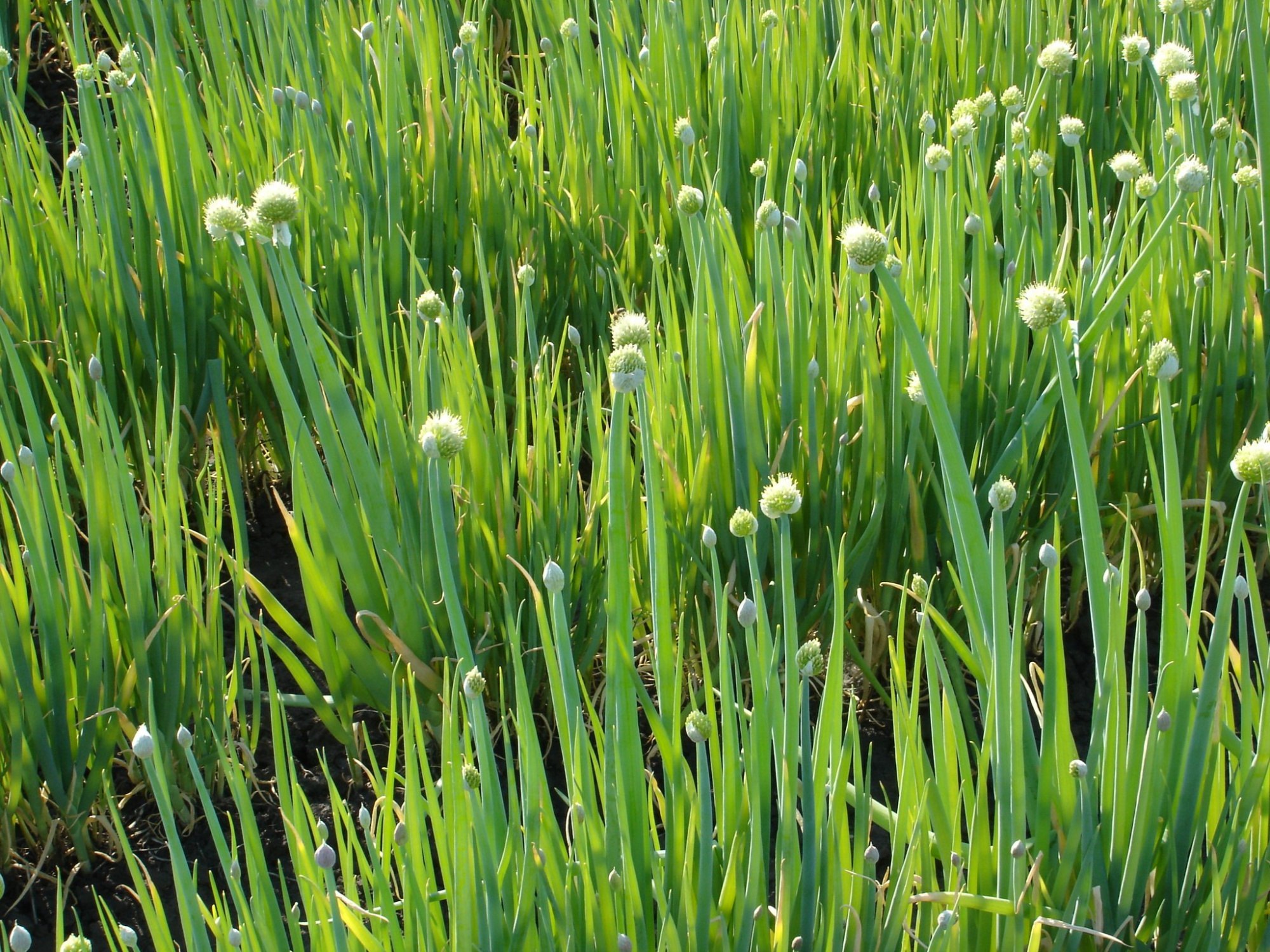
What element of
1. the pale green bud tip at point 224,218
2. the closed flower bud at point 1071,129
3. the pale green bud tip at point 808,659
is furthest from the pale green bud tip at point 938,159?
the pale green bud tip at point 224,218

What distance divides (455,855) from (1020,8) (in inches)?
84.3

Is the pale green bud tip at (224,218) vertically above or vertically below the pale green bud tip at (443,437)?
above

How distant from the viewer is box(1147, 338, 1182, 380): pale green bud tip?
103 centimetres

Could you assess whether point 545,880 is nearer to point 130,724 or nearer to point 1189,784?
point 1189,784

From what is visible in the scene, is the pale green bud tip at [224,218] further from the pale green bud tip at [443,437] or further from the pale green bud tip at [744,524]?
the pale green bud tip at [744,524]

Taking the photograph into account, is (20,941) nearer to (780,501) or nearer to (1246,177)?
(780,501)

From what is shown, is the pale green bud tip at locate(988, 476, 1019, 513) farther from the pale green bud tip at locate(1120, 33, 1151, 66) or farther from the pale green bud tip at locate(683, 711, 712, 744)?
the pale green bud tip at locate(1120, 33, 1151, 66)

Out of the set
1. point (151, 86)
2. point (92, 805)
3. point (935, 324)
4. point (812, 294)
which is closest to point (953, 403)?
point (935, 324)

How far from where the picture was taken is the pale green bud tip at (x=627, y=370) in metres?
0.93

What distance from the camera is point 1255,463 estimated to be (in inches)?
40.4

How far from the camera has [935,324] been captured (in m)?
1.69

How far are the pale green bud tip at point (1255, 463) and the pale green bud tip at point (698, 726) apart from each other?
19.0 inches

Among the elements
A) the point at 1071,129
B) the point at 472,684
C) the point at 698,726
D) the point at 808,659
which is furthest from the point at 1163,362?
the point at 1071,129

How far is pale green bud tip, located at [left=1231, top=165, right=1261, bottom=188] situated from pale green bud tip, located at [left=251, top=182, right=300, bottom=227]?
1355 mm
